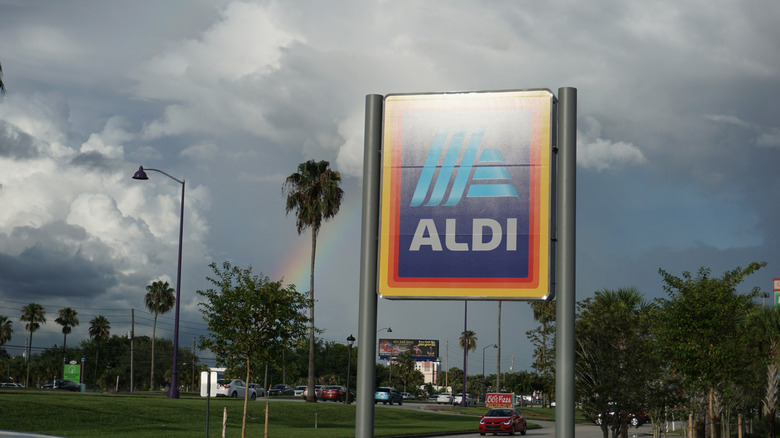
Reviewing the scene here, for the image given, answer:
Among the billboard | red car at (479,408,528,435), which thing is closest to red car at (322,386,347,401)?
red car at (479,408,528,435)

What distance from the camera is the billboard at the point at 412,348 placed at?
149250 mm

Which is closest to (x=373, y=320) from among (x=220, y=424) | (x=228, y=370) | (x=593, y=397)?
(x=593, y=397)

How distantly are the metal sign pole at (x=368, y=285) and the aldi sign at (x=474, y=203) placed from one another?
109mm

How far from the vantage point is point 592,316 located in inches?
1053

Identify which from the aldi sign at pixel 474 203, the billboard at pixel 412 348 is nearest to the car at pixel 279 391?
the billboard at pixel 412 348

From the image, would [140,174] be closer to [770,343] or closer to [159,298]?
[770,343]

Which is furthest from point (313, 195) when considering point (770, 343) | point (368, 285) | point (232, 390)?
point (368, 285)

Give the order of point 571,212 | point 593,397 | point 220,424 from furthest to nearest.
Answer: point 220,424 → point 593,397 → point 571,212

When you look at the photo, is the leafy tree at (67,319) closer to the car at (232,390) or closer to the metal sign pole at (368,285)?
the car at (232,390)

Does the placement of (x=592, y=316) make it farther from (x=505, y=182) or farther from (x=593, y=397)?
(x=505, y=182)

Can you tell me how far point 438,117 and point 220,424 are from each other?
32.2 meters

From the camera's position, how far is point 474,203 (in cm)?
716

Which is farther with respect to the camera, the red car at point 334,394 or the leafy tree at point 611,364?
the red car at point 334,394

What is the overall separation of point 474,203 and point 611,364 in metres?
20.5
